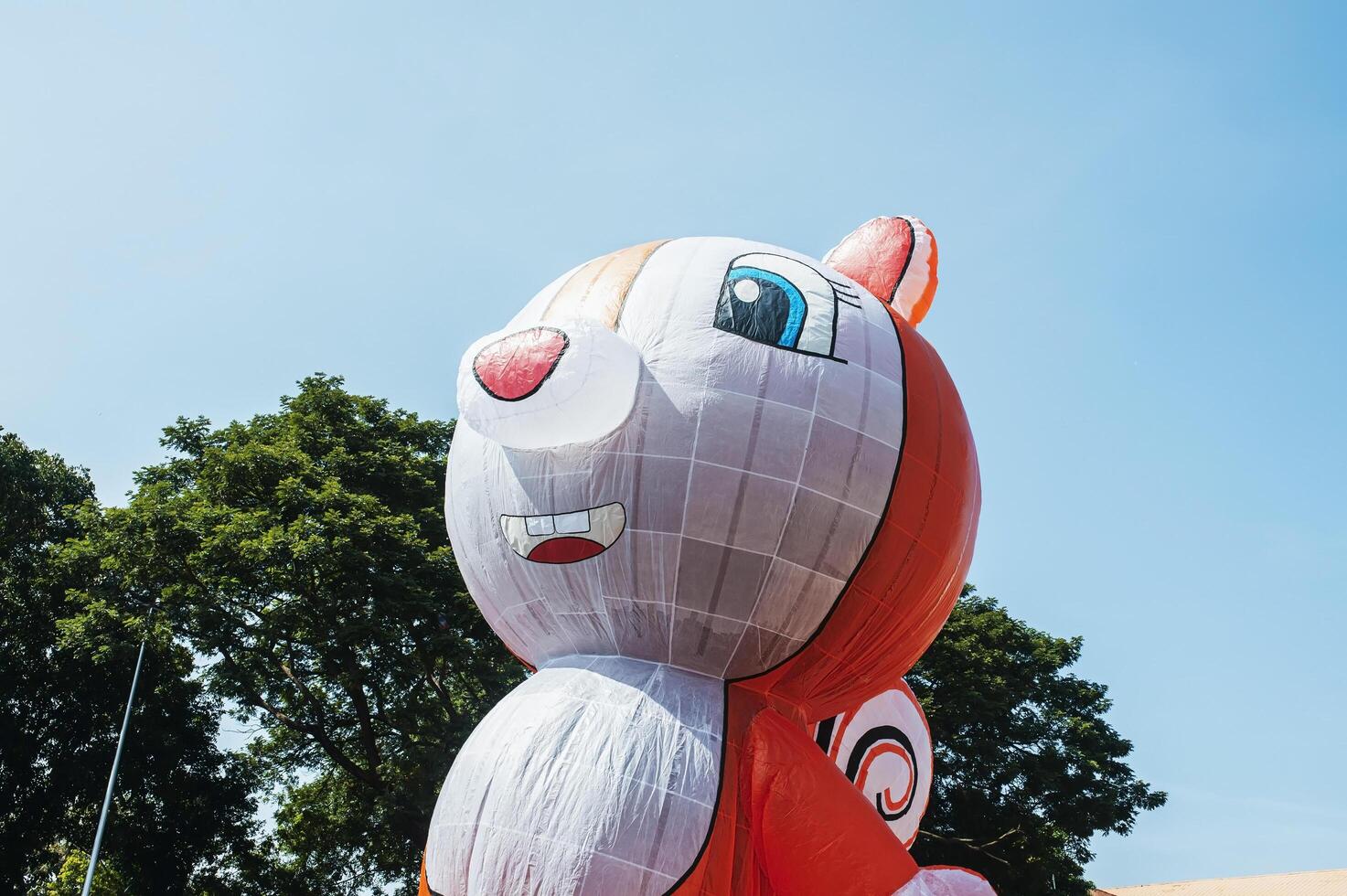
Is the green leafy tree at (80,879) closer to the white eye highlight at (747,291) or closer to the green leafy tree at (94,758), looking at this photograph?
the green leafy tree at (94,758)

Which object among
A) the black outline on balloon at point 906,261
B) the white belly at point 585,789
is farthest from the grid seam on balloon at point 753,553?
the black outline on balloon at point 906,261

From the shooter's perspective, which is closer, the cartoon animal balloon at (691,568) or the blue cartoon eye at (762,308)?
the cartoon animal balloon at (691,568)

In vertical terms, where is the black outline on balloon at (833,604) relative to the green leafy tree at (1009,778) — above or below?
below

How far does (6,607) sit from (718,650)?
16.8 meters

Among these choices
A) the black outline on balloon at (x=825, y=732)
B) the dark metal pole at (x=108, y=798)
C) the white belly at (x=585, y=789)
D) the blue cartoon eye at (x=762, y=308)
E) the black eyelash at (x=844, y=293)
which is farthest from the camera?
the dark metal pole at (x=108, y=798)

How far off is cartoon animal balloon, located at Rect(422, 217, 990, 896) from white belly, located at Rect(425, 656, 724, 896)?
1 cm

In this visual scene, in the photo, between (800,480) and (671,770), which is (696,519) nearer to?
(800,480)

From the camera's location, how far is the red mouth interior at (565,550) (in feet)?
24.1

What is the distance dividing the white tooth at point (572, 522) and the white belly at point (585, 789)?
2.92ft

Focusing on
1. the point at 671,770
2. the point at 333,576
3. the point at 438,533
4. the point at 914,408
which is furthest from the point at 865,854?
the point at 438,533

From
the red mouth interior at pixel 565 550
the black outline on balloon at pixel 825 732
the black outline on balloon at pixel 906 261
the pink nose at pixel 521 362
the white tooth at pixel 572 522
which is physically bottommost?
the black outline on balloon at pixel 825 732

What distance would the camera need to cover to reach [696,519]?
23.7ft

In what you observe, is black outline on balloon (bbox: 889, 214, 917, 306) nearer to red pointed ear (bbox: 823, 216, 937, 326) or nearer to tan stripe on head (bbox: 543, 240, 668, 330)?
red pointed ear (bbox: 823, 216, 937, 326)

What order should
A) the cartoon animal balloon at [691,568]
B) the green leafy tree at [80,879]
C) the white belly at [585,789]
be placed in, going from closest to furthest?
the white belly at [585,789] → the cartoon animal balloon at [691,568] → the green leafy tree at [80,879]
